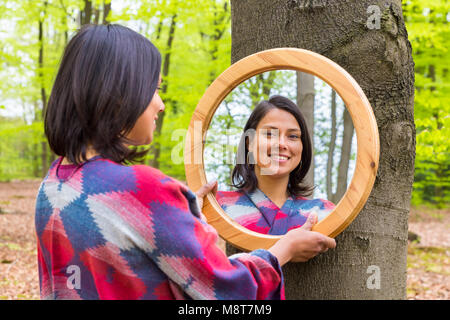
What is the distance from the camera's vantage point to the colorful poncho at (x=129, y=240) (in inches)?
38.4

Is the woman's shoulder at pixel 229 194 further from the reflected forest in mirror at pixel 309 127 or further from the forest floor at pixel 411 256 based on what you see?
the forest floor at pixel 411 256

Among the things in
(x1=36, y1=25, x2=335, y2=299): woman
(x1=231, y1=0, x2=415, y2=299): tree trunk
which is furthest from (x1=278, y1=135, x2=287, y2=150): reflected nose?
(x1=36, y1=25, x2=335, y2=299): woman

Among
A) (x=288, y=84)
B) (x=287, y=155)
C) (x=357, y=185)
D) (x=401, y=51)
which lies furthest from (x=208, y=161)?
(x=401, y=51)

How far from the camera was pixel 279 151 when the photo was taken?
153cm

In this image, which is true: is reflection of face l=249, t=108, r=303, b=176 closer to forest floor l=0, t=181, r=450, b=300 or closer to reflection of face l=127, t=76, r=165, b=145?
reflection of face l=127, t=76, r=165, b=145

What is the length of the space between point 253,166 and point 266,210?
0.18 meters

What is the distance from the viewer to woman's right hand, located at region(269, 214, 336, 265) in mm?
1348

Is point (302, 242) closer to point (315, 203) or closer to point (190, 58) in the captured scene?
point (315, 203)

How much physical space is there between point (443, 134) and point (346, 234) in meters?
2.33

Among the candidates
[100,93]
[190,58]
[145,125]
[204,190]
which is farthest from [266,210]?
[190,58]
